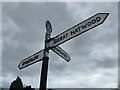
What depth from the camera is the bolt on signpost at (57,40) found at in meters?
5.17

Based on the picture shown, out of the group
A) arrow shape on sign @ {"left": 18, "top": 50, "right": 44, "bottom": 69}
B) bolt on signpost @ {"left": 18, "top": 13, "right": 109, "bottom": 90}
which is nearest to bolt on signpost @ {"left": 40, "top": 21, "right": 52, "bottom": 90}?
bolt on signpost @ {"left": 18, "top": 13, "right": 109, "bottom": 90}

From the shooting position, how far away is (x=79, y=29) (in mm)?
5410

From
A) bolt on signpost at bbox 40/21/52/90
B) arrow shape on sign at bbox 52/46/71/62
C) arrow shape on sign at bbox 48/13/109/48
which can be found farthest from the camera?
arrow shape on sign at bbox 52/46/71/62

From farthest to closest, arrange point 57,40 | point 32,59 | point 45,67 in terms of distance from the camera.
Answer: point 32,59
point 57,40
point 45,67

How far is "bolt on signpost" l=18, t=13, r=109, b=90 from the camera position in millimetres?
5173

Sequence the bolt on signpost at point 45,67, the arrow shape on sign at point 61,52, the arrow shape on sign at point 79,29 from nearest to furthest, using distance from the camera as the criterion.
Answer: the arrow shape on sign at point 79,29, the bolt on signpost at point 45,67, the arrow shape on sign at point 61,52

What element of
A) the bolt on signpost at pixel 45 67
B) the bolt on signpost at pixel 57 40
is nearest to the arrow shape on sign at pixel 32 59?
the bolt on signpost at pixel 57 40

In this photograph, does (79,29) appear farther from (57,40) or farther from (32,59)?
(32,59)

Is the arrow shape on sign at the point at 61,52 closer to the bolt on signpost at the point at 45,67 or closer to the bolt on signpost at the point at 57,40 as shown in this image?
the bolt on signpost at the point at 57,40

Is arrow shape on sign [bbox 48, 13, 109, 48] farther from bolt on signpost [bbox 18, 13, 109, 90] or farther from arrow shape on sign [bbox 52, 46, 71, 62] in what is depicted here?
arrow shape on sign [bbox 52, 46, 71, 62]

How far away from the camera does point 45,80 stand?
17.8 feet

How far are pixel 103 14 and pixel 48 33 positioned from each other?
5.46 ft

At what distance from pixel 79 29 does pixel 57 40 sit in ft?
2.17

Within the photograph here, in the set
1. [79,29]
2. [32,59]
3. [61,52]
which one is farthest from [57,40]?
[32,59]
